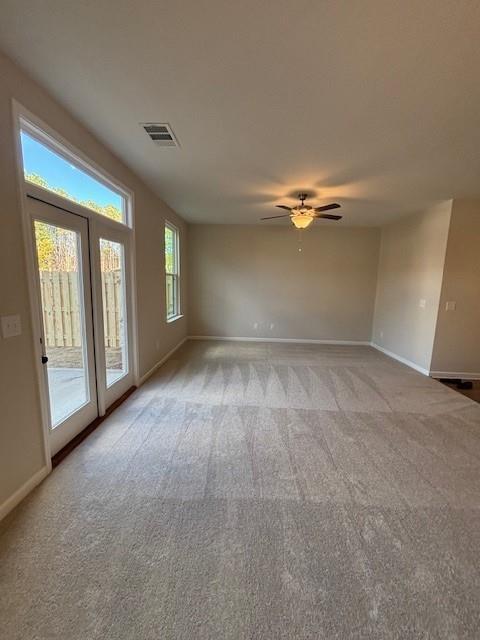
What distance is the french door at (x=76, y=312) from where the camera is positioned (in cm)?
202

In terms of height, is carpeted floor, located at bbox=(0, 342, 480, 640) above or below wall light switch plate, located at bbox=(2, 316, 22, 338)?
below

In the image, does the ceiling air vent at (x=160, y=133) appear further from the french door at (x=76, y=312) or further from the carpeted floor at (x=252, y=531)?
the carpeted floor at (x=252, y=531)

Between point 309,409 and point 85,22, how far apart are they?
3.41 m

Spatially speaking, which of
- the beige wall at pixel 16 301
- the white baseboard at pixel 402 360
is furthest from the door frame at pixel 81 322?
the white baseboard at pixel 402 360

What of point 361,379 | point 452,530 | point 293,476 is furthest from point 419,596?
point 361,379

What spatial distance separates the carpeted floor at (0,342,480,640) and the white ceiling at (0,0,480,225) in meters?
2.70

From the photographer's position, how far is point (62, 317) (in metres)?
2.22

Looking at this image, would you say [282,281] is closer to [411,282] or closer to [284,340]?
[284,340]

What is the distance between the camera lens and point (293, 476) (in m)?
2.00

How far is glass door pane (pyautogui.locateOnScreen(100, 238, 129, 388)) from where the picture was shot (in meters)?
2.82

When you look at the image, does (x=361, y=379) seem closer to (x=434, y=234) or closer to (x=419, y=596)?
(x=434, y=234)

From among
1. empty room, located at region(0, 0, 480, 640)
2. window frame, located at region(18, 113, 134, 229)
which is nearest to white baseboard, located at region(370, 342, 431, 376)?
empty room, located at region(0, 0, 480, 640)

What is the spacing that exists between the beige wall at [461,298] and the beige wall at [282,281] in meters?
2.06

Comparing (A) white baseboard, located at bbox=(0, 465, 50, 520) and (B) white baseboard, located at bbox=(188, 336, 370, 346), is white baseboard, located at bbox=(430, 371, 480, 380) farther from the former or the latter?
(A) white baseboard, located at bbox=(0, 465, 50, 520)
